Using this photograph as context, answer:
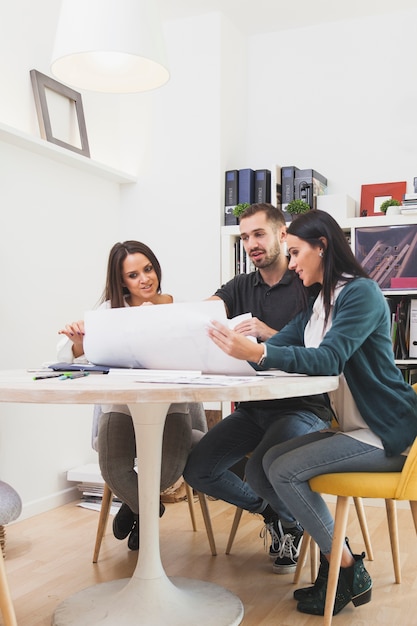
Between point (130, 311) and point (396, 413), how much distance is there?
0.77 meters

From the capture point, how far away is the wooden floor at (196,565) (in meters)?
2.10

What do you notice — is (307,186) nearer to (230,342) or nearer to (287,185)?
(287,185)

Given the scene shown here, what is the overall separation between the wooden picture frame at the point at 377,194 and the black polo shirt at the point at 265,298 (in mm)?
1247

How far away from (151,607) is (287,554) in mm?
683

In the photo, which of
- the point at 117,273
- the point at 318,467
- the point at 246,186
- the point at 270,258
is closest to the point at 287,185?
the point at 246,186

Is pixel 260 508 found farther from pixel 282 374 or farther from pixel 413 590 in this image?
pixel 282 374

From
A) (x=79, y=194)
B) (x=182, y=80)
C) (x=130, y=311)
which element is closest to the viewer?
(x=130, y=311)

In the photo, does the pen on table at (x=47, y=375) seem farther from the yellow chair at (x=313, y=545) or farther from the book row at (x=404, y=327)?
the book row at (x=404, y=327)

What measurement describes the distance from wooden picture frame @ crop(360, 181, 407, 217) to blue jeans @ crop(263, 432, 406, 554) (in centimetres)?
200

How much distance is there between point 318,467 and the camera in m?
1.90

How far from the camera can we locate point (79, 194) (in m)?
3.60

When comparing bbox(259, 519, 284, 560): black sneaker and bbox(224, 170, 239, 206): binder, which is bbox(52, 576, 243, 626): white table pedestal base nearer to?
bbox(259, 519, 284, 560): black sneaker

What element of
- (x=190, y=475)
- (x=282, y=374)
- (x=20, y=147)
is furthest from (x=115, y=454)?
A: (x=20, y=147)

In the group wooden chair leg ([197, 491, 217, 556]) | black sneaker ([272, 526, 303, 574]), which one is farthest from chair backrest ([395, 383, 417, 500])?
wooden chair leg ([197, 491, 217, 556])
